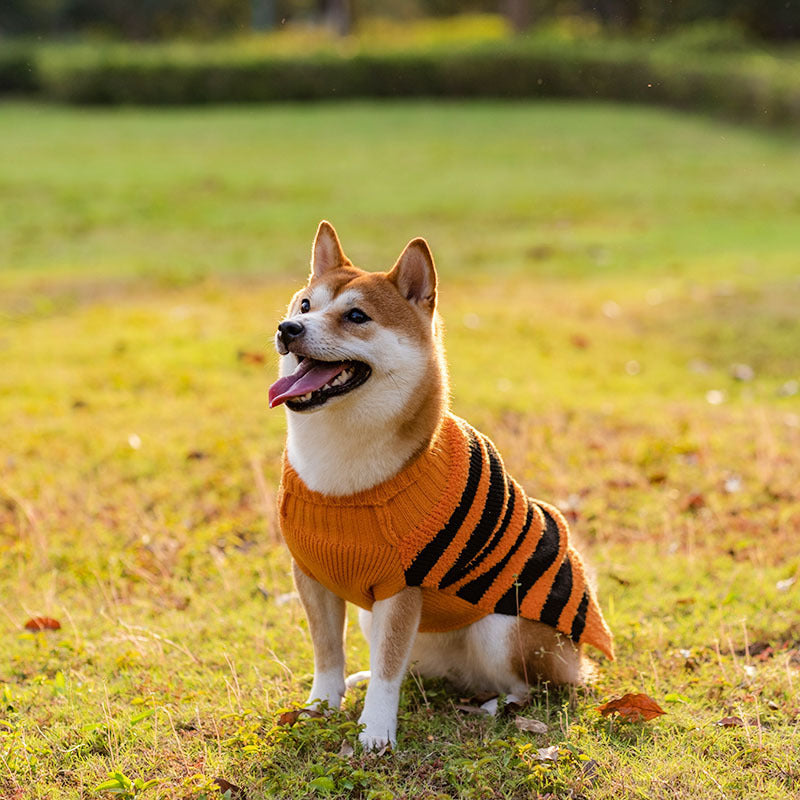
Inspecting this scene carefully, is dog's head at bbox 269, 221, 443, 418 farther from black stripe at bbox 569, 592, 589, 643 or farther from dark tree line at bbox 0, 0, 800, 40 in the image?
dark tree line at bbox 0, 0, 800, 40

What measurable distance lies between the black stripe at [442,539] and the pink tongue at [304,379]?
61 cm

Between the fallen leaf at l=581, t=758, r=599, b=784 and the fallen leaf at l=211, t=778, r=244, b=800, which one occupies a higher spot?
the fallen leaf at l=581, t=758, r=599, b=784

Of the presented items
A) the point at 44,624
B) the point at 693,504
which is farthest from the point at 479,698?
the point at 693,504

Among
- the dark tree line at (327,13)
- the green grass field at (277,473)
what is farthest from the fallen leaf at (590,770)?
the dark tree line at (327,13)

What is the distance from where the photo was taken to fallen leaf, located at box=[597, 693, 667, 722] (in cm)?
377

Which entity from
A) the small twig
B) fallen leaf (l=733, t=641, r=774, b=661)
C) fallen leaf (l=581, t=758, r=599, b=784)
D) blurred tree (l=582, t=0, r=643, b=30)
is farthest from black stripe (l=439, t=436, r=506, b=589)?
blurred tree (l=582, t=0, r=643, b=30)

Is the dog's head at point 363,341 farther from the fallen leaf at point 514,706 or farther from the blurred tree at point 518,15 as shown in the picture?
the blurred tree at point 518,15

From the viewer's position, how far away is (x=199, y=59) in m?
28.0

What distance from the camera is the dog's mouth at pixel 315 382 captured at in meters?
3.41

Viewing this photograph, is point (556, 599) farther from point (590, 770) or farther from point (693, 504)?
point (693, 504)

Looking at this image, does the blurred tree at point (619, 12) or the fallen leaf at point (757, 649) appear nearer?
the fallen leaf at point (757, 649)

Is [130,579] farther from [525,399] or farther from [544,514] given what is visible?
[525,399]

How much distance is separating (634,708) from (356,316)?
1.69m

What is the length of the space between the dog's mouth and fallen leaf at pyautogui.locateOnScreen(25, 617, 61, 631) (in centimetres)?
184
